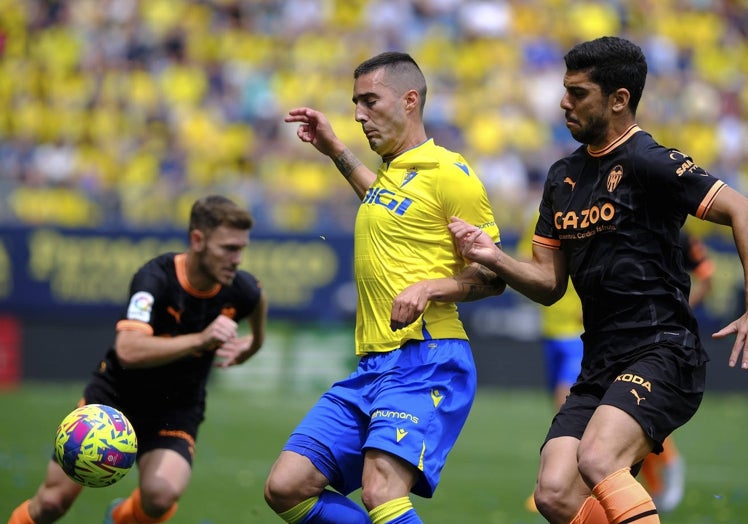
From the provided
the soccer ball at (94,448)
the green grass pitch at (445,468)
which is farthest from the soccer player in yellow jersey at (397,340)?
the green grass pitch at (445,468)

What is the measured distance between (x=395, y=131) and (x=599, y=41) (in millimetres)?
1171

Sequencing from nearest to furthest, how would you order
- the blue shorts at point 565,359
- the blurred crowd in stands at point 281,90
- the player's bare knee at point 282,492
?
the player's bare knee at point 282,492 < the blue shorts at point 565,359 < the blurred crowd in stands at point 281,90

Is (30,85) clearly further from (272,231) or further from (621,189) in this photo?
(621,189)

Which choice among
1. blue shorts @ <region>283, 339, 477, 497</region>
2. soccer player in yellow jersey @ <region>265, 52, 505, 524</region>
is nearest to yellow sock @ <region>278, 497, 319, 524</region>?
soccer player in yellow jersey @ <region>265, 52, 505, 524</region>

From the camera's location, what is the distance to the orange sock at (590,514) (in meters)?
5.66

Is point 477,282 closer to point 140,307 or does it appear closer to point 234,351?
point 234,351

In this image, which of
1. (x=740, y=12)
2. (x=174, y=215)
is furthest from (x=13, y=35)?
(x=740, y=12)

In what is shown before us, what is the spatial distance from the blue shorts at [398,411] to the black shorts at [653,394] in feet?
1.82

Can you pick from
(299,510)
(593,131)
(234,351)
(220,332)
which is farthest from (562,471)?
(234,351)

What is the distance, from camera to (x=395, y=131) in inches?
246

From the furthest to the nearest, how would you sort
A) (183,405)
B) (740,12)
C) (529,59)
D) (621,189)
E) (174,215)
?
(740,12) < (529,59) < (174,215) < (183,405) < (621,189)

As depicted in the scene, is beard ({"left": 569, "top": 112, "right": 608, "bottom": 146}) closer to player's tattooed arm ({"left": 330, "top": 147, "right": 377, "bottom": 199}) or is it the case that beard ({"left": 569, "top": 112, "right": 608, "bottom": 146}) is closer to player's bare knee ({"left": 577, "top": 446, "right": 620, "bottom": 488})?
player's tattooed arm ({"left": 330, "top": 147, "right": 377, "bottom": 199})

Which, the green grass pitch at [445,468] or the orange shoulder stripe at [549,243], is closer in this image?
the orange shoulder stripe at [549,243]

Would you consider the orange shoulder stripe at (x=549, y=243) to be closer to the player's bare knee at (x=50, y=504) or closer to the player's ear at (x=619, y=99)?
the player's ear at (x=619, y=99)
